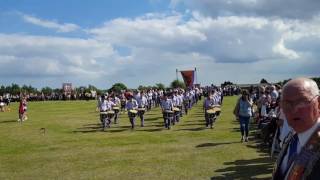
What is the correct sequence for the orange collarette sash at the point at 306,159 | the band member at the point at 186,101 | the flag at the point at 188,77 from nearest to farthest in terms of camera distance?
the orange collarette sash at the point at 306,159 < the band member at the point at 186,101 < the flag at the point at 188,77

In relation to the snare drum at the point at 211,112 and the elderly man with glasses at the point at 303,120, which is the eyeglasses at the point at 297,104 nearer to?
the elderly man with glasses at the point at 303,120

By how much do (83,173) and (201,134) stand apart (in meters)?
11.2

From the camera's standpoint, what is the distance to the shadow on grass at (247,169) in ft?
46.5

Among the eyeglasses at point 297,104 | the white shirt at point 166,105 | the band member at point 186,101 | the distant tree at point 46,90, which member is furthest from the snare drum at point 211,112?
the distant tree at point 46,90

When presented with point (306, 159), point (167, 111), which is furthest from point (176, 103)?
point (306, 159)

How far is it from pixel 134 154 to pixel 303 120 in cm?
1576

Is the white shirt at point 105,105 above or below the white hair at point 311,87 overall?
below

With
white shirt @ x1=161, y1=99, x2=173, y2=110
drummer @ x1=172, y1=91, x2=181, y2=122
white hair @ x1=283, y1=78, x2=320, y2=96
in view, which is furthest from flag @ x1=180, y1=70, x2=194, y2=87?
white hair @ x1=283, y1=78, x2=320, y2=96

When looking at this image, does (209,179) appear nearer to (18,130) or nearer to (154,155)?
(154,155)

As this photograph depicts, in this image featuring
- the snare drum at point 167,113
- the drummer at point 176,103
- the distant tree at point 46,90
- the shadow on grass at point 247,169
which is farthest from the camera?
the distant tree at point 46,90

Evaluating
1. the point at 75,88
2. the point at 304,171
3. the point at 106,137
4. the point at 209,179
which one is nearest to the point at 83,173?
the point at 209,179

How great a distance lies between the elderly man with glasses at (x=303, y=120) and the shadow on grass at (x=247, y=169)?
1009 centimetres

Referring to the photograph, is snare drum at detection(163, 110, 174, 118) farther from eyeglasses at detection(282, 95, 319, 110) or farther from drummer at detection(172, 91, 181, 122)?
eyeglasses at detection(282, 95, 319, 110)

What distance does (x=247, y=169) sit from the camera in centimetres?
1509
